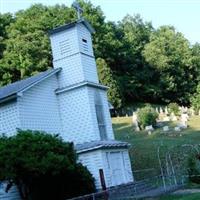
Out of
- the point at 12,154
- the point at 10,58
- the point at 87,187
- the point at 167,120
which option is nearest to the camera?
the point at 12,154

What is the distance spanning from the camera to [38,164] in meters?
21.2

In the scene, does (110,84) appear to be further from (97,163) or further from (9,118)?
(9,118)

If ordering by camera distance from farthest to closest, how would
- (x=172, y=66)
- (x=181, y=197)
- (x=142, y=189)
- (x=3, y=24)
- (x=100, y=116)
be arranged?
(x=172, y=66), (x=3, y=24), (x=100, y=116), (x=142, y=189), (x=181, y=197)

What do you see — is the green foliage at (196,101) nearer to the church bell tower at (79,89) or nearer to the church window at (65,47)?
the church bell tower at (79,89)

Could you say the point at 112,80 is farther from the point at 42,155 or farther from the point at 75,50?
the point at 42,155

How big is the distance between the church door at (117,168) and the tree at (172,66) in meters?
53.5

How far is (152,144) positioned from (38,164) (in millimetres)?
21201

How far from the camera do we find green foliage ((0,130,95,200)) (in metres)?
21.2

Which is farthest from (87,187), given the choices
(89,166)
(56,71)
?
(56,71)

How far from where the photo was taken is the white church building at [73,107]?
2675 centimetres

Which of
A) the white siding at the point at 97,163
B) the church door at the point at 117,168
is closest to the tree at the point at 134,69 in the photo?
the church door at the point at 117,168

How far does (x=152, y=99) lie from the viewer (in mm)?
84688

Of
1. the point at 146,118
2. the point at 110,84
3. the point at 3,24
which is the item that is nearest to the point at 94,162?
the point at 146,118

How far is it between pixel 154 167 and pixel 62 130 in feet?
29.9
